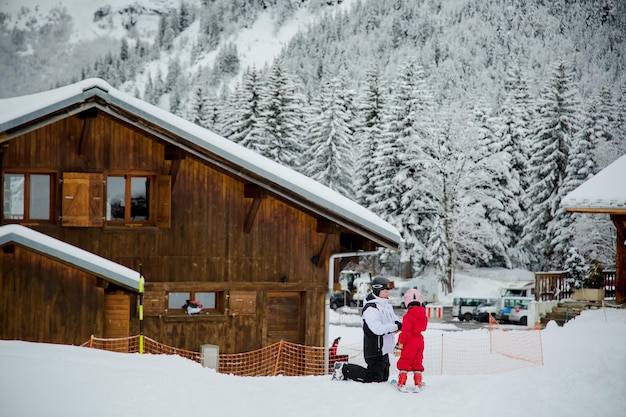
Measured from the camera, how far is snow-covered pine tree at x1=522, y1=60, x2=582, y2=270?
54.2m

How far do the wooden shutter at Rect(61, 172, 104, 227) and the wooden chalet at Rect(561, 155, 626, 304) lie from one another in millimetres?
13559

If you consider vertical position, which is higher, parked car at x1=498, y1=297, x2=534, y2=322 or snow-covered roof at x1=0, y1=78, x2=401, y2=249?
snow-covered roof at x1=0, y1=78, x2=401, y2=249

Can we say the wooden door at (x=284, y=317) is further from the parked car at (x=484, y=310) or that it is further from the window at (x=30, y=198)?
the parked car at (x=484, y=310)

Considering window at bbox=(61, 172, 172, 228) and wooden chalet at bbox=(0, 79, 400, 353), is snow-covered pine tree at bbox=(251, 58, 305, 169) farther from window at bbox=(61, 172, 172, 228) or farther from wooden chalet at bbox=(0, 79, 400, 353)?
window at bbox=(61, 172, 172, 228)

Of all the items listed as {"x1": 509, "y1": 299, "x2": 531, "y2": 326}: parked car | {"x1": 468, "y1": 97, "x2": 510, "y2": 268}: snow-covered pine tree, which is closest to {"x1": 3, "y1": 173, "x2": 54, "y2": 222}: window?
{"x1": 509, "y1": 299, "x2": 531, "y2": 326}: parked car

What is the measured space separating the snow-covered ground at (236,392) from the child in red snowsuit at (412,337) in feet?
1.26

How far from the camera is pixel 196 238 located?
59.9 feet

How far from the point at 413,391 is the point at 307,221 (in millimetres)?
8618

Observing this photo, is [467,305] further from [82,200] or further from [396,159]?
[82,200]

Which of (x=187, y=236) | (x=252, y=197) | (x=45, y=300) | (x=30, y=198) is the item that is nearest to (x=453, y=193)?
(x=252, y=197)

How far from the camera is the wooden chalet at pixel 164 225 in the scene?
645 inches

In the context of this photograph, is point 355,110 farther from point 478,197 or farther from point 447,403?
point 447,403

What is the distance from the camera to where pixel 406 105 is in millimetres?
57250

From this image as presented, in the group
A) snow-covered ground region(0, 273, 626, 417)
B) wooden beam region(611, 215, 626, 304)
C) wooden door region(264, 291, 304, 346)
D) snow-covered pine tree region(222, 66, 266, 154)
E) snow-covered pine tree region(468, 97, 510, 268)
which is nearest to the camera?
snow-covered ground region(0, 273, 626, 417)
